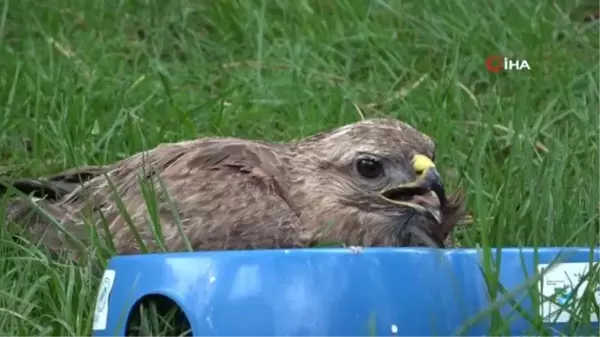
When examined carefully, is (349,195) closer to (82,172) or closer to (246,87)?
(82,172)

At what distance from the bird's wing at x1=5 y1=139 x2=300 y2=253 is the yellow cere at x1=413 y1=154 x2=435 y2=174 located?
15.3 inches

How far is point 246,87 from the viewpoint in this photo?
6.02m

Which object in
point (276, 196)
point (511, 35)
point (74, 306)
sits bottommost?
point (74, 306)

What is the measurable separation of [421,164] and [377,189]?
0.16 m

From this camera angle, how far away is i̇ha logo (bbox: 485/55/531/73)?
6.11 meters

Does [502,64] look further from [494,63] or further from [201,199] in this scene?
[201,199]

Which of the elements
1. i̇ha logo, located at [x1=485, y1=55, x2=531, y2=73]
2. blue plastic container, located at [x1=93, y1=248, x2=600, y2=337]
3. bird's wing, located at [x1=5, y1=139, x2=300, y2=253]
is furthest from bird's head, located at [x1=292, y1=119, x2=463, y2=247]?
i̇ha logo, located at [x1=485, y1=55, x2=531, y2=73]

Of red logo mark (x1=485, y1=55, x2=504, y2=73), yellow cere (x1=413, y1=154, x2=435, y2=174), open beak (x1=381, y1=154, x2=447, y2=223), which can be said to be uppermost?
red logo mark (x1=485, y1=55, x2=504, y2=73)

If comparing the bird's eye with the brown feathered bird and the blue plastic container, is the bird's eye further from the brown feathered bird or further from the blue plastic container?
the blue plastic container

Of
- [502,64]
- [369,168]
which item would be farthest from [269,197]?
[502,64]

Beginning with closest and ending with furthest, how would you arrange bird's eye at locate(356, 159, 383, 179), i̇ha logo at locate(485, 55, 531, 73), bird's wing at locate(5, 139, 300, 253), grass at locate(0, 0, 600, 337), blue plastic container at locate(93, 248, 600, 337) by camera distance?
blue plastic container at locate(93, 248, 600, 337) < bird's wing at locate(5, 139, 300, 253) < bird's eye at locate(356, 159, 383, 179) < grass at locate(0, 0, 600, 337) < i̇ha logo at locate(485, 55, 531, 73)

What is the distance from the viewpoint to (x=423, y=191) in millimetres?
4059

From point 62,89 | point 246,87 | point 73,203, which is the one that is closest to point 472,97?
point 246,87

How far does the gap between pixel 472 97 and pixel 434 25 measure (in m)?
0.74
